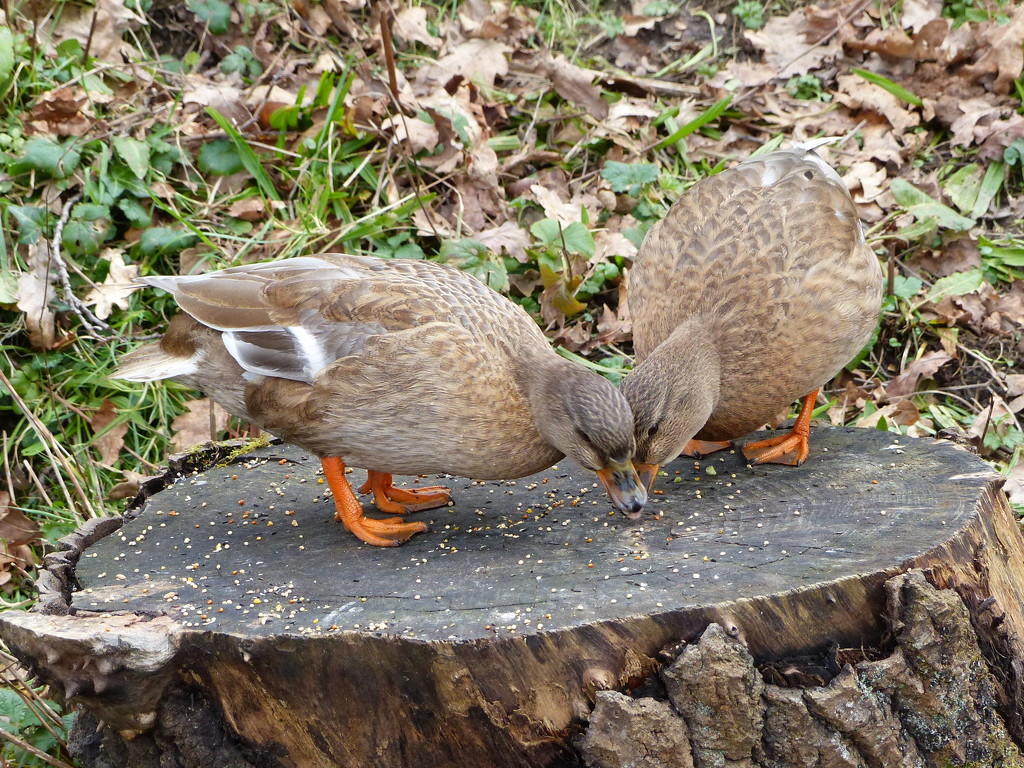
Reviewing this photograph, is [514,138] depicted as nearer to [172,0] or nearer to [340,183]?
[340,183]

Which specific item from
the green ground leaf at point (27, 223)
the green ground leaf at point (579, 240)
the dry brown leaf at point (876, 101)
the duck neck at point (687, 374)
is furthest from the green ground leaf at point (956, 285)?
the green ground leaf at point (27, 223)

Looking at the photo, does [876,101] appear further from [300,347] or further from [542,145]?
[300,347]

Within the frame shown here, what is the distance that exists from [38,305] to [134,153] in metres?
1.08

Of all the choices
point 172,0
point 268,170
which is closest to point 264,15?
point 172,0

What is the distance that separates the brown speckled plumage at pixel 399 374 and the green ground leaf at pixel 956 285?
3.17m

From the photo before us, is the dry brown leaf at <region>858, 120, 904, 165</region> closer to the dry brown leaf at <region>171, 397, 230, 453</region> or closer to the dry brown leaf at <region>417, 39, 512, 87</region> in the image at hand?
the dry brown leaf at <region>417, 39, 512, 87</region>

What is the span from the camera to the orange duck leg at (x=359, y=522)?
134 inches

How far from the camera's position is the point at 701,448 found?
402 cm

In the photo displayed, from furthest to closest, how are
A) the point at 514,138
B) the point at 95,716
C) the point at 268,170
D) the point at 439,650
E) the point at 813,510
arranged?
1. the point at 514,138
2. the point at 268,170
3. the point at 813,510
4. the point at 95,716
5. the point at 439,650

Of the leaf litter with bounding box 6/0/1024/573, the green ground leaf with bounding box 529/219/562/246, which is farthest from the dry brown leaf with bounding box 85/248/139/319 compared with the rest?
the green ground leaf with bounding box 529/219/562/246

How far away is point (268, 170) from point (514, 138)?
62.6 inches

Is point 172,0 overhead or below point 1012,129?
overhead

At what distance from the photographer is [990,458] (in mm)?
5145

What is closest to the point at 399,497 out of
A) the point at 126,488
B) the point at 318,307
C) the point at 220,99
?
the point at 318,307
